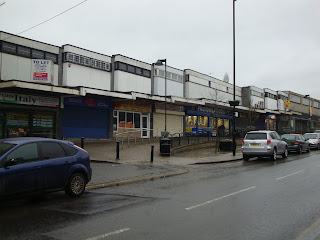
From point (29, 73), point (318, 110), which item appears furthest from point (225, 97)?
point (318, 110)

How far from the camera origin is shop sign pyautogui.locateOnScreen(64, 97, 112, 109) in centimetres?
2203

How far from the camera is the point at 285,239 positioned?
4770mm

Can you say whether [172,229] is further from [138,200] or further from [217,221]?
[138,200]

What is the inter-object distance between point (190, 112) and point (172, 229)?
2921 cm

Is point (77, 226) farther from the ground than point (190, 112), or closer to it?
closer to it

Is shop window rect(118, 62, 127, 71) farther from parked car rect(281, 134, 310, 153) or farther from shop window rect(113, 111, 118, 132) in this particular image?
parked car rect(281, 134, 310, 153)

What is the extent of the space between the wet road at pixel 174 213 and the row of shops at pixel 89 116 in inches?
486

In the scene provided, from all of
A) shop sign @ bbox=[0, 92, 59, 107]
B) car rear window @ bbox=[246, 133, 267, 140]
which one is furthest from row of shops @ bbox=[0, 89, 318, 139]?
car rear window @ bbox=[246, 133, 267, 140]

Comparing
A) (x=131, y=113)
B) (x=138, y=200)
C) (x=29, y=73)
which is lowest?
(x=138, y=200)

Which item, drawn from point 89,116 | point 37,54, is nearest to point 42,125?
point 89,116

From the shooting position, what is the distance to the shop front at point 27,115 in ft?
60.4

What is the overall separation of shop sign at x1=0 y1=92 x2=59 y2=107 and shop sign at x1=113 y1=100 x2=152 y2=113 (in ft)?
19.6

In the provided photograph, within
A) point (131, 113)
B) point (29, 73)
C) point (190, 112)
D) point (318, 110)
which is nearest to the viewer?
point (29, 73)

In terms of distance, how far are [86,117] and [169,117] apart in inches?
417
